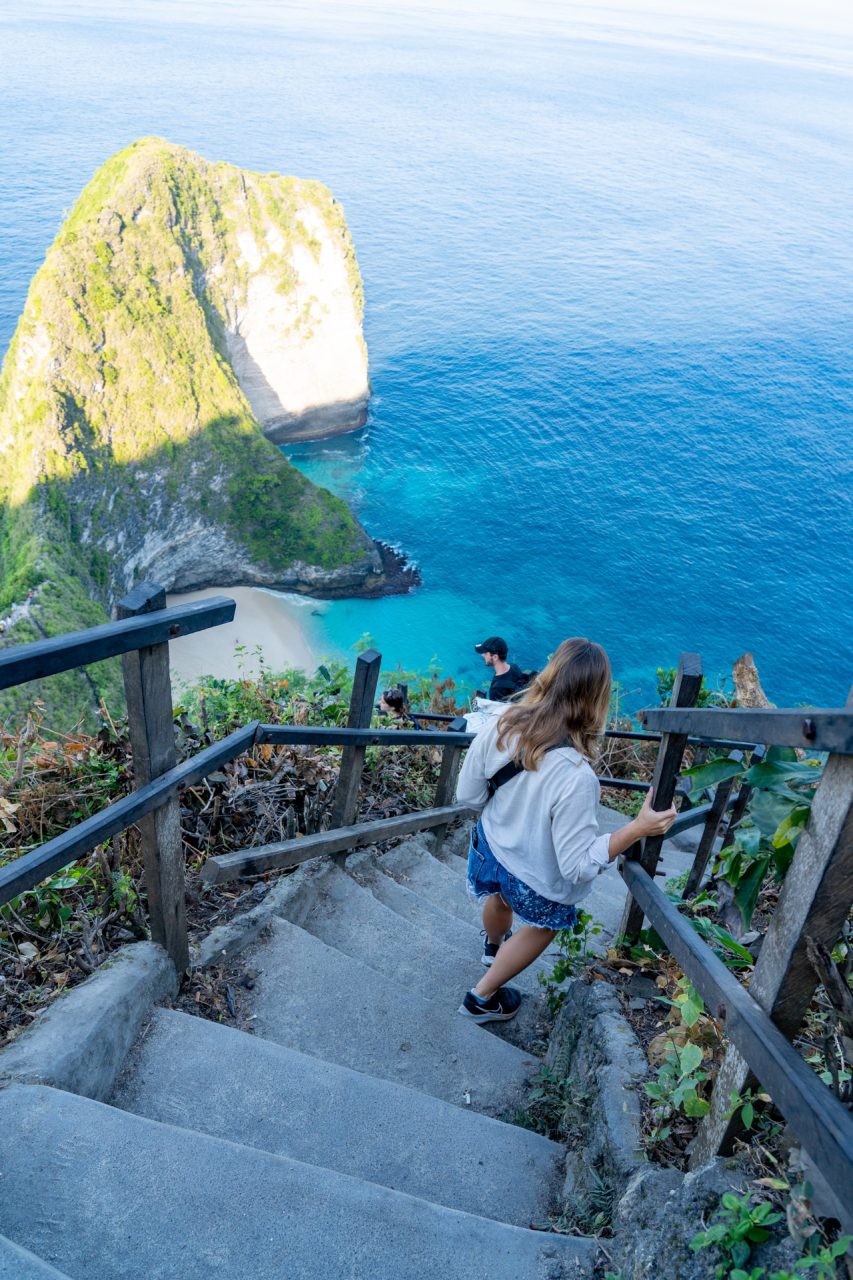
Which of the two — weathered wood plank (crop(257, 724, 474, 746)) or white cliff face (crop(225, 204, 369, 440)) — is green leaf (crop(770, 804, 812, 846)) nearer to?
weathered wood plank (crop(257, 724, 474, 746))

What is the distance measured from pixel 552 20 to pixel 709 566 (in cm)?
19383

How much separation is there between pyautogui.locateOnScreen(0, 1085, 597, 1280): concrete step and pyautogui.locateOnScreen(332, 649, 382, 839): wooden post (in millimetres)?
2001

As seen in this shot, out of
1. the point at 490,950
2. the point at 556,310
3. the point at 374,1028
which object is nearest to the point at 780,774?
the point at 374,1028

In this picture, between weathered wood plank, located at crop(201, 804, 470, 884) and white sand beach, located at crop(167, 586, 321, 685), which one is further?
white sand beach, located at crop(167, 586, 321, 685)

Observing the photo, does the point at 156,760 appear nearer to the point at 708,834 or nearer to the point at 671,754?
the point at 671,754

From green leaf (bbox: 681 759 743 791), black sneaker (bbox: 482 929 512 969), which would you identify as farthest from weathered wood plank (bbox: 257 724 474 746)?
green leaf (bbox: 681 759 743 791)

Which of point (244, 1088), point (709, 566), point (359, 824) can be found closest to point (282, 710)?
point (359, 824)

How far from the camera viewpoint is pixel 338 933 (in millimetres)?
3713

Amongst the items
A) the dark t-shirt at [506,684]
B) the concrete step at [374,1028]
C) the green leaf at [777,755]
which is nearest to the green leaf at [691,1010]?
the green leaf at [777,755]

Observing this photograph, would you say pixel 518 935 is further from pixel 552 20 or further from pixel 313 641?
pixel 552 20

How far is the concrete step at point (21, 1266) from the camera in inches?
56.4

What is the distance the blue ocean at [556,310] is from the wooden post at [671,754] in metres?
16.3

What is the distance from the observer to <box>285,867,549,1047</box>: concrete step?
348 cm

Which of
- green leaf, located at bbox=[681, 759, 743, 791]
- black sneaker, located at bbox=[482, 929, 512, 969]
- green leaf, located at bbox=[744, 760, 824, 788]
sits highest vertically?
green leaf, located at bbox=[744, 760, 824, 788]
